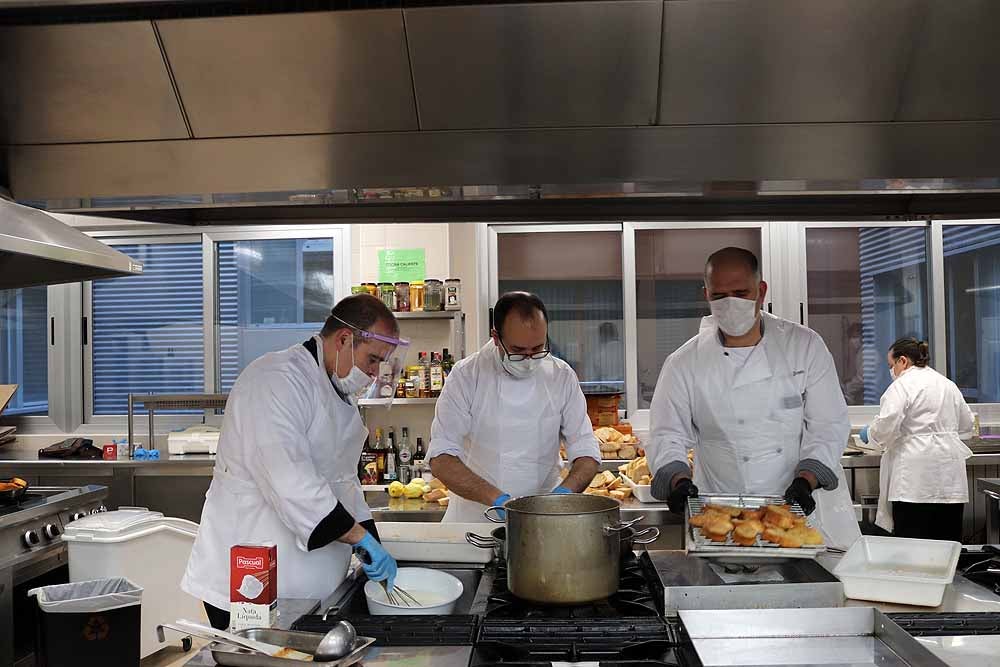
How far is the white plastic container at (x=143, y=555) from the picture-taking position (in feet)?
11.9

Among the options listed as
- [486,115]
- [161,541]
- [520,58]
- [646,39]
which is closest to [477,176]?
[486,115]

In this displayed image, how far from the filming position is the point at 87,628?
3062 millimetres

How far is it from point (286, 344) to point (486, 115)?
3.60 m

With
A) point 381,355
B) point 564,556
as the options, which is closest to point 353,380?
point 381,355

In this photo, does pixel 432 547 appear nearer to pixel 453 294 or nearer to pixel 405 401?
pixel 405 401

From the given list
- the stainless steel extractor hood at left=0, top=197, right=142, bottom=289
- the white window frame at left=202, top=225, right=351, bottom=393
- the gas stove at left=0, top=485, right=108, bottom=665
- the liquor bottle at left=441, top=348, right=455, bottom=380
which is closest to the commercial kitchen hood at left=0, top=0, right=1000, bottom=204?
the stainless steel extractor hood at left=0, top=197, right=142, bottom=289

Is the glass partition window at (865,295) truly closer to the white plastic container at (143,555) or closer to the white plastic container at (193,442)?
the white plastic container at (193,442)

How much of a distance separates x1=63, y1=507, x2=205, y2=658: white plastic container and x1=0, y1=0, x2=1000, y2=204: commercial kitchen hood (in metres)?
1.84

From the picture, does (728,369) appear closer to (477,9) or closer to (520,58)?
(520,58)

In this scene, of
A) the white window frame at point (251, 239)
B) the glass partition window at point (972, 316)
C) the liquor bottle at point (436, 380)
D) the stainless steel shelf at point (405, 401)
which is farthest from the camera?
the glass partition window at point (972, 316)

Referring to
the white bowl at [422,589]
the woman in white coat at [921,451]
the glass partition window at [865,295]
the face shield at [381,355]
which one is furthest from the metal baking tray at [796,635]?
the glass partition window at [865,295]

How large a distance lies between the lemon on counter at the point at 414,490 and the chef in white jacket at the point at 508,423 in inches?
48.6

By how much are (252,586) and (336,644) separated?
26 cm

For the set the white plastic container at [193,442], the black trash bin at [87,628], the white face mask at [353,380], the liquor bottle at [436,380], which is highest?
Result: the white face mask at [353,380]
